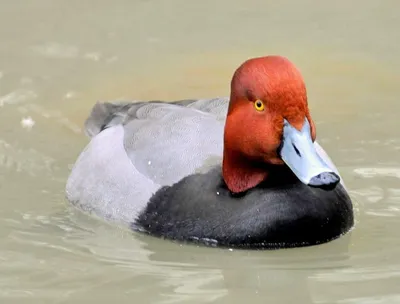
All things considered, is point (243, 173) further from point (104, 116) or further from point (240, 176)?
point (104, 116)

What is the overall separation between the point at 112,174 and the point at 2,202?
72 cm

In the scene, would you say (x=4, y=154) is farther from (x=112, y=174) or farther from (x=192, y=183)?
(x=192, y=183)

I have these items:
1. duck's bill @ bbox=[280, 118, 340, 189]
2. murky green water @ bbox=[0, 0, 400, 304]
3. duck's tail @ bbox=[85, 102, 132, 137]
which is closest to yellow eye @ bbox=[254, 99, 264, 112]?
duck's bill @ bbox=[280, 118, 340, 189]

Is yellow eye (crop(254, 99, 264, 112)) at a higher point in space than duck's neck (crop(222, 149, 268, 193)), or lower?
higher

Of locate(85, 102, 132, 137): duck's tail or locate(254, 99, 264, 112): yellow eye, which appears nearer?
locate(254, 99, 264, 112): yellow eye

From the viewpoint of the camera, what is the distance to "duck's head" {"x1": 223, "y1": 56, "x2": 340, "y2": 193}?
16.5 ft

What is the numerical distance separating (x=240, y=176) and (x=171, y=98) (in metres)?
2.53

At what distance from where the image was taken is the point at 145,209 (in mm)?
5652

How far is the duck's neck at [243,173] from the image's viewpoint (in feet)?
17.7

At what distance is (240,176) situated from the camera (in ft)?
17.8

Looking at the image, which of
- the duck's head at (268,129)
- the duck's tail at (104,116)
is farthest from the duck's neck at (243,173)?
the duck's tail at (104,116)

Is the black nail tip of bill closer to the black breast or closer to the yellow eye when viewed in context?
the black breast

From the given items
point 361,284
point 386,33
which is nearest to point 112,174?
point 361,284

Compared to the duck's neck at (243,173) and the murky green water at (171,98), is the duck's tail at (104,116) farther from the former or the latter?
the duck's neck at (243,173)
